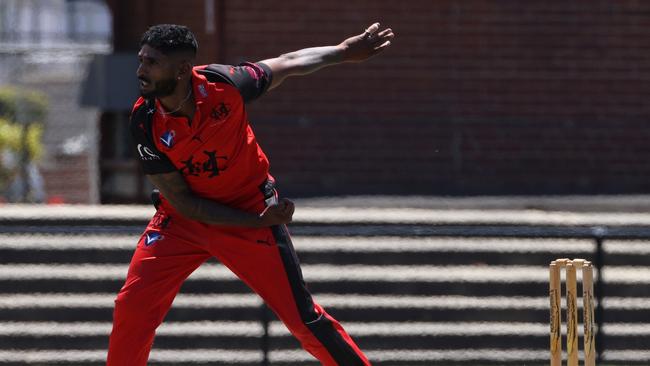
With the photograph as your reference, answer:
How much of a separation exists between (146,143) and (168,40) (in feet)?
1.52

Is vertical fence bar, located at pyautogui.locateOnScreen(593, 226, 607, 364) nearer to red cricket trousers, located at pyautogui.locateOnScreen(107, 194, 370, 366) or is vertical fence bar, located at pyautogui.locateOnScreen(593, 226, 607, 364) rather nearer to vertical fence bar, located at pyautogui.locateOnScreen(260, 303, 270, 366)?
vertical fence bar, located at pyautogui.locateOnScreen(260, 303, 270, 366)

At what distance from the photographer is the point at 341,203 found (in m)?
11.8

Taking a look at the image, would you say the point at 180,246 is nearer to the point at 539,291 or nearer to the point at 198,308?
the point at 198,308

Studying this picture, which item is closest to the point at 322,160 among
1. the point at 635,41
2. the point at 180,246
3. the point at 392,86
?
the point at 392,86

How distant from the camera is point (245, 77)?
5.45 meters

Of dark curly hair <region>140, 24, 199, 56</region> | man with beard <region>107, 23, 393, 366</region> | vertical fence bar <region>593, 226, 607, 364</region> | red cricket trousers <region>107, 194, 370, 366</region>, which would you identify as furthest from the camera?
vertical fence bar <region>593, 226, 607, 364</region>

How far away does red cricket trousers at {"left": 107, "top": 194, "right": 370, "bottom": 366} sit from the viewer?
533 cm

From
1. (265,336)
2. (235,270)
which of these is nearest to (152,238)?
(235,270)

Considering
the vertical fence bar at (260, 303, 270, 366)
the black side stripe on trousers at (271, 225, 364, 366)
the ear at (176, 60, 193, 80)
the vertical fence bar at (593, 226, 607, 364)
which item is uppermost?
the ear at (176, 60, 193, 80)

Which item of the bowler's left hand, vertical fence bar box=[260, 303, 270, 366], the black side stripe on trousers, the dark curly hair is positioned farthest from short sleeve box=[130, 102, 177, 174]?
vertical fence bar box=[260, 303, 270, 366]

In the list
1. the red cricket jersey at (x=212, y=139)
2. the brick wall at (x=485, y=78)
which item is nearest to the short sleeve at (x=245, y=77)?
the red cricket jersey at (x=212, y=139)

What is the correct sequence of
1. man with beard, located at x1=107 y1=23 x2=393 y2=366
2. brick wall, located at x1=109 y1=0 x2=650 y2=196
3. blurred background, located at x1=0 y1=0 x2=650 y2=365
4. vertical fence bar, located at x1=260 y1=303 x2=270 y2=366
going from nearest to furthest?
man with beard, located at x1=107 y1=23 x2=393 y2=366
vertical fence bar, located at x1=260 y1=303 x2=270 y2=366
blurred background, located at x1=0 y1=0 x2=650 y2=365
brick wall, located at x1=109 y1=0 x2=650 y2=196

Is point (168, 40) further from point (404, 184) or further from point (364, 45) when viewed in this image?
point (404, 184)

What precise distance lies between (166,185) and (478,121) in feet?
24.8
